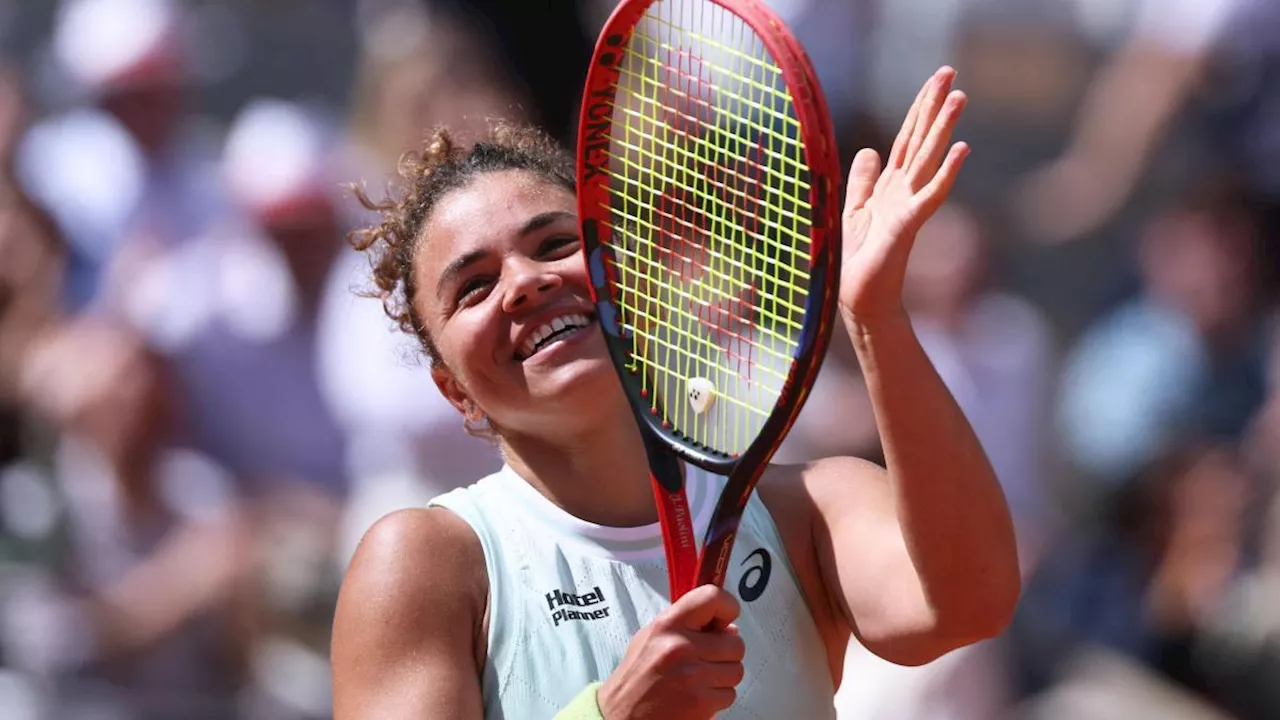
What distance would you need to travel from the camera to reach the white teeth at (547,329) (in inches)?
102

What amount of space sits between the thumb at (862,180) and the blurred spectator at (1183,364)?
3007 mm

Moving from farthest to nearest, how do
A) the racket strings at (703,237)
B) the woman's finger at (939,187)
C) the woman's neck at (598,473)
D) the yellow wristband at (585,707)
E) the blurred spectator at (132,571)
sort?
the blurred spectator at (132,571)
the woman's neck at (598,473)
the racket strings at (703,237)
the yellow wristband at (585,707)
the woman's finger at (939,187)

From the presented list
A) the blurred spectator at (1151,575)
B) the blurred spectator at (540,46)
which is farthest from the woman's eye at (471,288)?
the blurred spectator at (540,46)

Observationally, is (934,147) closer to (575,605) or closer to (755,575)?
(755,575)

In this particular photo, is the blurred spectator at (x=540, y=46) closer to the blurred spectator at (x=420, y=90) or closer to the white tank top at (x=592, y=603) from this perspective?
the blurred spectator at (x=420, y=90)

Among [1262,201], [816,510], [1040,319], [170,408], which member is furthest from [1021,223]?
[816,510]

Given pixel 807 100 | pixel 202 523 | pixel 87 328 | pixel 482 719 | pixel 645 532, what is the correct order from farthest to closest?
1. pixel 87 328
2. pixel 202 523
3. pixel 645 532
4. pixel 482 719
5. pixel 807 100

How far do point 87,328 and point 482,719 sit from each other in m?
3.12

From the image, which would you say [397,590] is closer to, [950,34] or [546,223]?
[546,223]

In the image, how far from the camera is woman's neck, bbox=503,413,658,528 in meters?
2.64

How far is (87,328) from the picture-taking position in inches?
202

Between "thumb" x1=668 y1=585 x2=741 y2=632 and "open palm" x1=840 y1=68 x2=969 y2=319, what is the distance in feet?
1.32

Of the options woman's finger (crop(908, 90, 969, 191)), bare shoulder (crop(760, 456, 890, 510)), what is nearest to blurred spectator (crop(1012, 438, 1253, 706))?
bare shoulder (crop(760, 456, 890, 510))

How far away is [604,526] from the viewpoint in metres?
2.61
